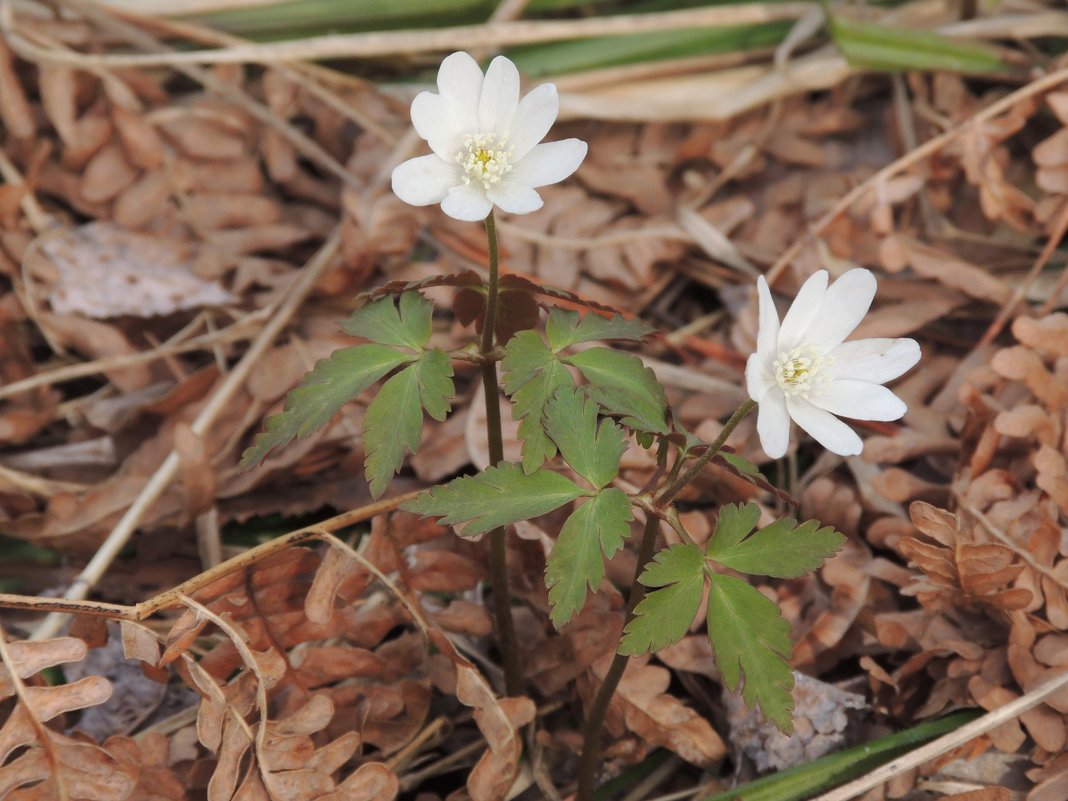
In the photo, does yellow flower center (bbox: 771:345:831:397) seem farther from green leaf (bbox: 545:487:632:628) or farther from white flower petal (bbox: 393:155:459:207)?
white flower petal (bbox: 393:155:459:207)

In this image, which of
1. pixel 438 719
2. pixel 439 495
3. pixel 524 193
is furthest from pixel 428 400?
pixel 438 719

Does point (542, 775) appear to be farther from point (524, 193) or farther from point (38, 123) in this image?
point (38, 123)

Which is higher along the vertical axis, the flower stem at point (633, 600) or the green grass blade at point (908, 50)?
the green grass blade at point (908, 50)

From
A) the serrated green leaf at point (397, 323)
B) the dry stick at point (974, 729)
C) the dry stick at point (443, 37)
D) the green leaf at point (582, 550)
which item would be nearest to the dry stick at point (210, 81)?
the dry stick at point (443, 37)

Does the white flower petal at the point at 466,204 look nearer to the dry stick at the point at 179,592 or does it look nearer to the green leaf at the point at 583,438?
the green leaf at the point at 583,438

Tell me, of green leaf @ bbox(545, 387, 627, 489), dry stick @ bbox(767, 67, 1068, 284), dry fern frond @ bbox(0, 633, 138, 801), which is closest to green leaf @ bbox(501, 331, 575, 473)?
green leaf @ bbox(545, 387, 627, 489)
